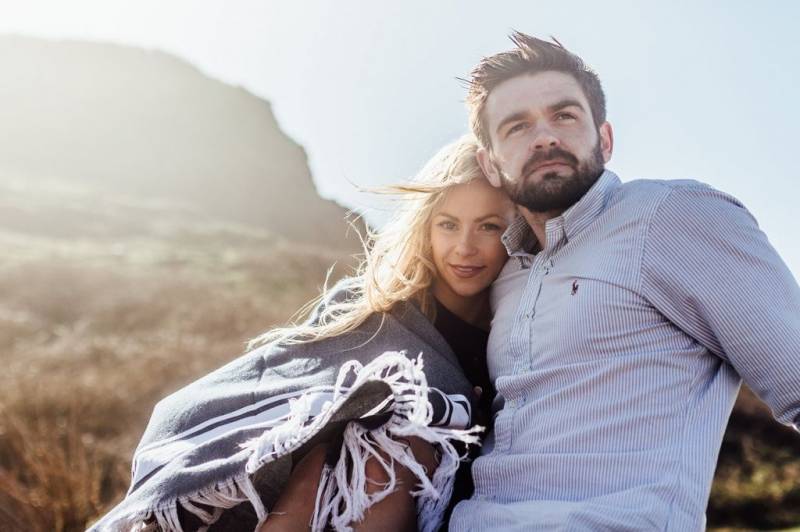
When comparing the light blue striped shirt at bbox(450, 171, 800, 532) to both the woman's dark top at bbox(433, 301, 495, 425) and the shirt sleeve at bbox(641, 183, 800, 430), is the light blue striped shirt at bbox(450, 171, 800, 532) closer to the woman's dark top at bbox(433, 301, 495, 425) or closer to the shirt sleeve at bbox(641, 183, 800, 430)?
the shirt sleeve at bbox(641, 183, 800, 430)

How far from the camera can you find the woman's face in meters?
2.88

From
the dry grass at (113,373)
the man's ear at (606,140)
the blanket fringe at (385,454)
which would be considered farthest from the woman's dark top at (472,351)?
the dry grass at (113,373)

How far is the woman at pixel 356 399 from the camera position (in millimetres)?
2127

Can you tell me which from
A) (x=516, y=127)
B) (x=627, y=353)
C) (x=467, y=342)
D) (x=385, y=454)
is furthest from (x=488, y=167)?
(x=385, y=454)

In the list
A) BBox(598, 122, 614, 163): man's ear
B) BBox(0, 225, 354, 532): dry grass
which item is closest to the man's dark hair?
BBox(598, 122, 614, 163): man's ear

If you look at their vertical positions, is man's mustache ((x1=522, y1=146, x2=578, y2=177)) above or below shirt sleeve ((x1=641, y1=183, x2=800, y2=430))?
above

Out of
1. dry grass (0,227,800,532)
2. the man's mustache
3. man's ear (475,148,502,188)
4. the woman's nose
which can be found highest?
the man's mustache

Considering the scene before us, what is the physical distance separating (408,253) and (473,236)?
0.30 meters

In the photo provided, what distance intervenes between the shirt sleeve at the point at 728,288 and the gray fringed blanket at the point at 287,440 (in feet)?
2.32

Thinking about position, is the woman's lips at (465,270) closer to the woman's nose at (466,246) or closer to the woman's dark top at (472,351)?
the woman's nose at (466,246)

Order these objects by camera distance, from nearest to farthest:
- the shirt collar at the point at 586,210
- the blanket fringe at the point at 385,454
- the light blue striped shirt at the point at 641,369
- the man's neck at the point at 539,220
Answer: the light blue striped shirt at the point at 641,369
the blanket fringe at the point at 385,454
the shirt collar at the point at 586,210
the man's neck at the point at 539,220

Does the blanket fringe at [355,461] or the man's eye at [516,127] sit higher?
the man's eye at [516,127]

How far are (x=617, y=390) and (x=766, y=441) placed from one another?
6.18 meters

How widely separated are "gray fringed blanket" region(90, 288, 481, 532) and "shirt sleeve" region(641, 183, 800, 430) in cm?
71
